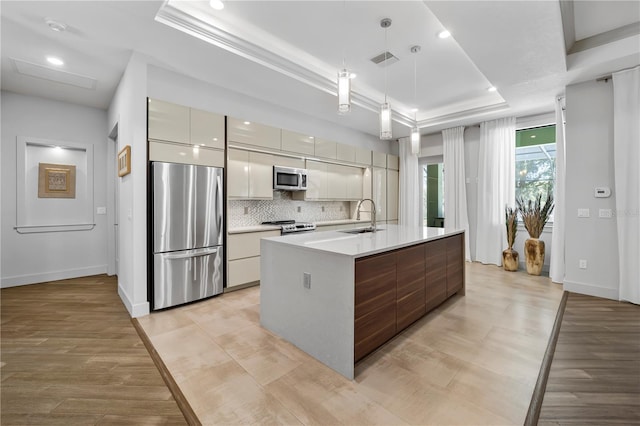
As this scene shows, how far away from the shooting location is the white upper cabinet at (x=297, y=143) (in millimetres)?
4500

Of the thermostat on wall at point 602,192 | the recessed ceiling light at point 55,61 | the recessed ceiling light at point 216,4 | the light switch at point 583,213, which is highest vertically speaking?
the recessed ceiling light at point 216,4

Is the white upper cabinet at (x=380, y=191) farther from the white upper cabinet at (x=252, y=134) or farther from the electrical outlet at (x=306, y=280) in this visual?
the electrical outlet at (x=306, y=280)

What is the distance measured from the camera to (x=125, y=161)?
322 centimetres

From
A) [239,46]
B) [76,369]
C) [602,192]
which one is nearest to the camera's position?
[76,369]

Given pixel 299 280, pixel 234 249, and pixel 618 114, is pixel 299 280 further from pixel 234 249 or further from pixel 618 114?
pixel 618 114

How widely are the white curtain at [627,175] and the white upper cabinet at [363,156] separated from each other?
12.1 ft

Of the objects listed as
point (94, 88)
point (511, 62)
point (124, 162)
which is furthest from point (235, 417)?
point (94, 88)

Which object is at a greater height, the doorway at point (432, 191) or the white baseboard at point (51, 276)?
the doorway at point (432, 191)

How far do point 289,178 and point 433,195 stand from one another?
3.78 metres

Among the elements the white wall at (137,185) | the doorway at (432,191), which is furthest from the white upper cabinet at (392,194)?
the white wall at (137,185)

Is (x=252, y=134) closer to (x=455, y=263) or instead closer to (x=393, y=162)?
(x=455, y=263)

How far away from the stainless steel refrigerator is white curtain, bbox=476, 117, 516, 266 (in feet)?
15.6

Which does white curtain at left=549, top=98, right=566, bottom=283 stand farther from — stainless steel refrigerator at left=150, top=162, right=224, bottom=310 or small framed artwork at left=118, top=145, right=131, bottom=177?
small framed artwork at left=118, top=145, right=131, bottom=177

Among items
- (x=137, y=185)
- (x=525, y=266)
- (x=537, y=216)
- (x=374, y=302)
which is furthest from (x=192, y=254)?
(x=525, y=266)
